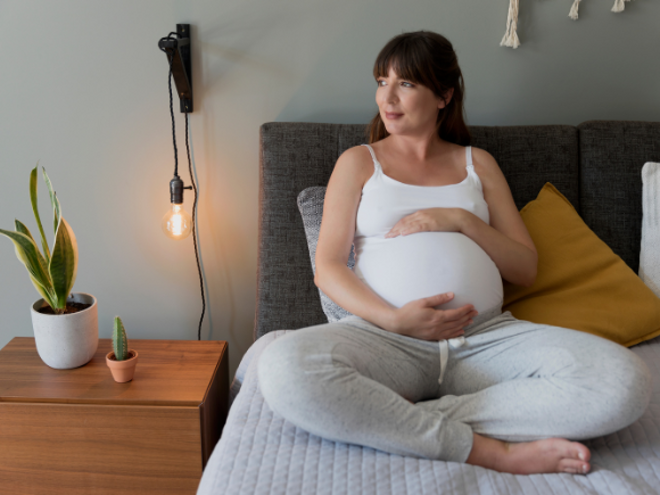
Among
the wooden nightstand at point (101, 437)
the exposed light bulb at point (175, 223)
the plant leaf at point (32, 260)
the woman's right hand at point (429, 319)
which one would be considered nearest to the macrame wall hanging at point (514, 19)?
the woman's right hand at point (429, 319)

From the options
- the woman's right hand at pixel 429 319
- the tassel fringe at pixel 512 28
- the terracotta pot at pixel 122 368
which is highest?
the tassel fringe at pixel 512 28

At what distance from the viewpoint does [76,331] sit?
4.36 ft

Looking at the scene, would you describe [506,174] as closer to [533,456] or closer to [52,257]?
[533,456]

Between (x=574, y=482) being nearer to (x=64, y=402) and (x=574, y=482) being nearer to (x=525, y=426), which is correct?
(x=525, y=426)

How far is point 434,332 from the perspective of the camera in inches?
43.9

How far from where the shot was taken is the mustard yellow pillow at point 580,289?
1349 mm

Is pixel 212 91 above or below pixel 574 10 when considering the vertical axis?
below

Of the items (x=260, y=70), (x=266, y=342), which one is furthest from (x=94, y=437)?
(x=260, y=70)

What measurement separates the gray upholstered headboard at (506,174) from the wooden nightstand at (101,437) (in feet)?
1.22

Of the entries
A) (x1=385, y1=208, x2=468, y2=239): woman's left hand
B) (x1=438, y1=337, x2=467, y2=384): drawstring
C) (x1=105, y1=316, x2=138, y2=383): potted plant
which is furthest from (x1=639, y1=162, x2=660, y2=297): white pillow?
(x1=105, y1=316, x2=138, y2=383): potted plant

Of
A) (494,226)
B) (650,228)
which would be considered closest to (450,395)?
(494,226)

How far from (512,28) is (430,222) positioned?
786 mm

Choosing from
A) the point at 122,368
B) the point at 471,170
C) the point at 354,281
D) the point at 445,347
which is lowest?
the point at 122,368

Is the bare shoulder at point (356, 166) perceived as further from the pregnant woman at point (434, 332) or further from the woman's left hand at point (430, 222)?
the woman's left hand at point (430, 222)
